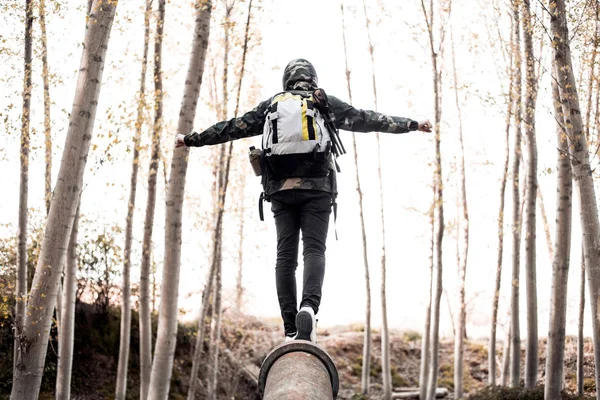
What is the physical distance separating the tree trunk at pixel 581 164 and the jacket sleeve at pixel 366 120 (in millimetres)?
3405

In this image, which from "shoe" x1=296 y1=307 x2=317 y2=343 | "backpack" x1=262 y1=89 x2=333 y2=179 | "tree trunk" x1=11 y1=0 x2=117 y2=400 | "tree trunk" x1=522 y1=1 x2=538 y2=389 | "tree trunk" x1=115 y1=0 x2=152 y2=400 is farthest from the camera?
"tree trunk" x1=115 y1=0 x2=152 y2=400

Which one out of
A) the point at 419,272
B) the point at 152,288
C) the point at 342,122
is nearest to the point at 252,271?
the point at 152,288

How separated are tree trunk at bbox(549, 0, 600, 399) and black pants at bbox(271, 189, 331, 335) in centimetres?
395

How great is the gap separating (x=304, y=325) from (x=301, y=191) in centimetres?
90

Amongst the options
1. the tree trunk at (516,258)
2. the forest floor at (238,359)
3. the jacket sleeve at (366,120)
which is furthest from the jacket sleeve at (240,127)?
the tree trunk at (516,258)

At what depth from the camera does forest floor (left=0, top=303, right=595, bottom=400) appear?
468 inches

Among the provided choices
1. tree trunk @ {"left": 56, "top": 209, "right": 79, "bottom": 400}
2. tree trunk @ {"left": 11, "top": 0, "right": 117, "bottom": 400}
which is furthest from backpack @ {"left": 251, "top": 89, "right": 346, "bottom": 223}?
tree trunk @ {"left": 56, "top": 209, "right": 79, "bottom": 400}

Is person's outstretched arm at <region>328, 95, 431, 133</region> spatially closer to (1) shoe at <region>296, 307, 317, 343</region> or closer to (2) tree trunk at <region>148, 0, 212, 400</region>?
(1) shoe at <region>296, 307, 317, 343</region>

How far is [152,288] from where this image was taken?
13.4 meters

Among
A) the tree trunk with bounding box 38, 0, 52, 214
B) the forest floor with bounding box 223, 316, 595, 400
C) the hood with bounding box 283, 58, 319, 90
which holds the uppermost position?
the tree trunk with bounding box 38, 0, 52, 214

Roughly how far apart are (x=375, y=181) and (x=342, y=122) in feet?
45.5

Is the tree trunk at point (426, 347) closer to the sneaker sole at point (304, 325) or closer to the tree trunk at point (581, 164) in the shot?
the tree trunk at point (581, 164)

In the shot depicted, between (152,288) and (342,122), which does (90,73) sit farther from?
(152,288)

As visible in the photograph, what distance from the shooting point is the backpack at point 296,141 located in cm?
407
